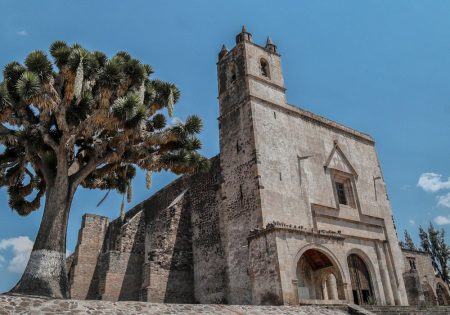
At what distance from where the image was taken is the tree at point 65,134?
12.5 metres

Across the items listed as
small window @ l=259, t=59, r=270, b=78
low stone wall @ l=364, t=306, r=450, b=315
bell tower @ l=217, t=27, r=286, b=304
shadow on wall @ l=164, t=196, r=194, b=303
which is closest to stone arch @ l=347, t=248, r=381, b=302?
low stone wall @ l=364, t=306, r=450, b=315

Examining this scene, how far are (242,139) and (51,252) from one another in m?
9.79

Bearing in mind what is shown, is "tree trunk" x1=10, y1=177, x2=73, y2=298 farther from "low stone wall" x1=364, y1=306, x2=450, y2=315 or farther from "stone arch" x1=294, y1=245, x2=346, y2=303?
"low stone wall" x1=364, y1=306, x2=450, y2=315

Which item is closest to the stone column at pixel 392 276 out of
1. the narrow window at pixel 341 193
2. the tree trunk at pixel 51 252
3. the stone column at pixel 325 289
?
the narrow window at pixel 341 193

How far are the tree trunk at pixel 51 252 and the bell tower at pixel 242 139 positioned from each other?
7.10 m

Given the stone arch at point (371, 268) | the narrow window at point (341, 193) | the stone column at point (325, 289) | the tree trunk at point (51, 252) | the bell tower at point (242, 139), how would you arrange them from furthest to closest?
the narrow window at point (341, 193)
the stone arch at point (371, 268)
the stone column at point (325, 289)
the bell tower at point (242, 139)
the tree trunk at point (51, 252)

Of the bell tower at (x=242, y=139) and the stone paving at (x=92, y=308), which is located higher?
the bell tower at (x=242, y=139)

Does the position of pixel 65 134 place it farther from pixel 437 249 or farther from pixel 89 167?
pixel 437 249

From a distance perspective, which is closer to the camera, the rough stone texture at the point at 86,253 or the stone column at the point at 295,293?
the stone column at the point at 295,293

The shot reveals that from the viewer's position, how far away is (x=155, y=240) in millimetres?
20047

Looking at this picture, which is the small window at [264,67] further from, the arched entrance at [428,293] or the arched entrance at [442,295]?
the arched entrance at [442,295]

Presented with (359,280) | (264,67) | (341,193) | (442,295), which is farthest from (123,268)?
(442,295)

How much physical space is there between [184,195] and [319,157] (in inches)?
279

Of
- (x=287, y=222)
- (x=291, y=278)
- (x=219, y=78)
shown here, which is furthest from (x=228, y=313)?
(x=219, y=78)
